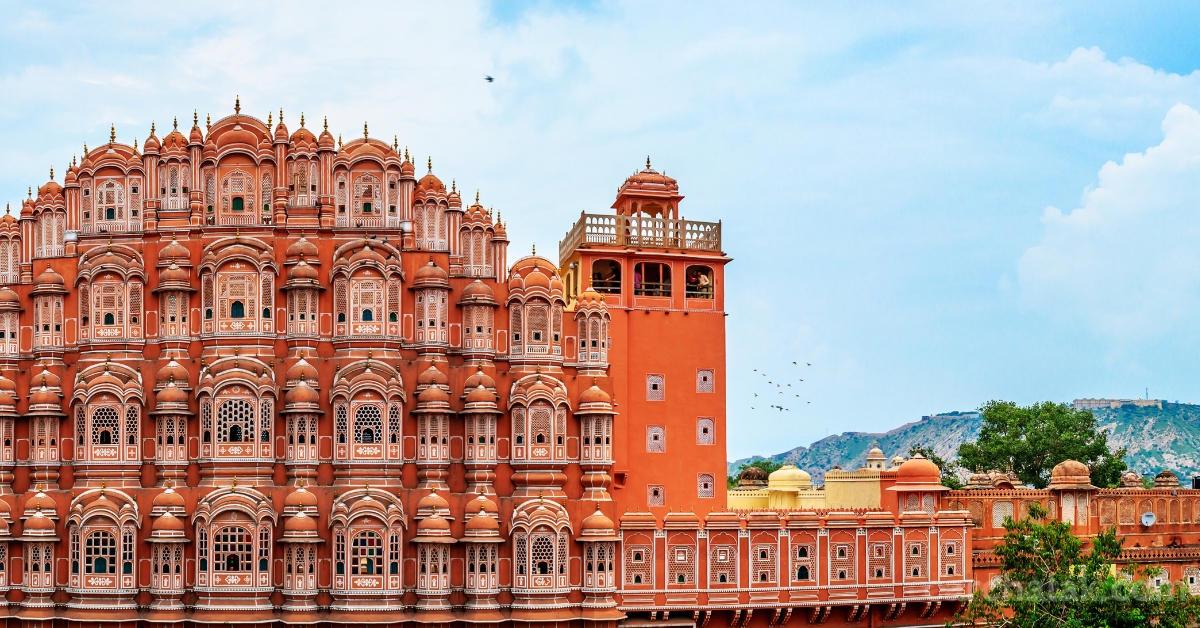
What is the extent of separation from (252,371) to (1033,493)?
28.6m

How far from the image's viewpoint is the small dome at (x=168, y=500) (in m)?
41.8

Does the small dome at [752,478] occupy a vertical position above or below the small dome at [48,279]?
below

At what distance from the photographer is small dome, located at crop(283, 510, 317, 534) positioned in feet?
137

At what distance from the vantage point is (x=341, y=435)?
4303 cm

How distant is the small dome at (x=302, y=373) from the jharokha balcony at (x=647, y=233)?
35.7 feet

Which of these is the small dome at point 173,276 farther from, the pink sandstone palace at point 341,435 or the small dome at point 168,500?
the small dome at point 168,500

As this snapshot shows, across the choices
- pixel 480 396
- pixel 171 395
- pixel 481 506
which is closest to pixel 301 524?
pixel 481 506

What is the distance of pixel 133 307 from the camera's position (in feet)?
144

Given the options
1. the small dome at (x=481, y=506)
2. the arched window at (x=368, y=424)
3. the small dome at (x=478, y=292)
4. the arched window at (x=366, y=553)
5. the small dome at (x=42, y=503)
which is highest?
the small dome at (x=478, y=292)

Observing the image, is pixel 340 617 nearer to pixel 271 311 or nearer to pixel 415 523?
pixel 415 523

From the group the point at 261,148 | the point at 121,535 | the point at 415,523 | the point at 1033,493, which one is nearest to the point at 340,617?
the point at 415,523

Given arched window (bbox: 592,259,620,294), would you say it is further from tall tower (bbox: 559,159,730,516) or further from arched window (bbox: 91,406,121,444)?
arched window (bbox: 91,406,121,444)

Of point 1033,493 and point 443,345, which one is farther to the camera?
point 1033,493

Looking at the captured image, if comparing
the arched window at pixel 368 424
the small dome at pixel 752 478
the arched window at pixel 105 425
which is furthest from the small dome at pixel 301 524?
the small dome at pixel 752 478
